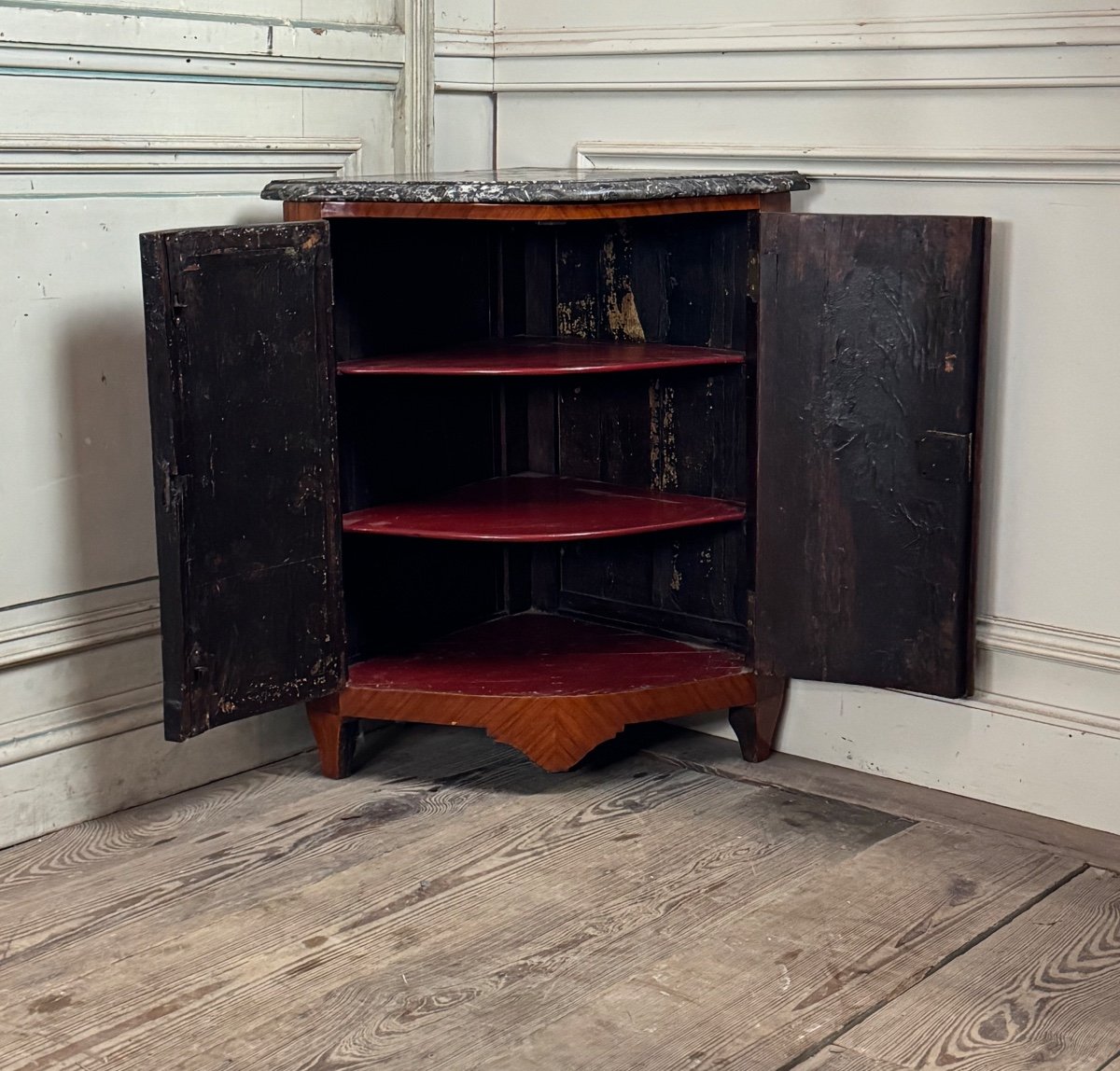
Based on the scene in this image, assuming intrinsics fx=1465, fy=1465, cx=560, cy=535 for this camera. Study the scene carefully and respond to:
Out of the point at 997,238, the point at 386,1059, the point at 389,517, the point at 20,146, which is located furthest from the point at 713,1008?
the point at 20,146

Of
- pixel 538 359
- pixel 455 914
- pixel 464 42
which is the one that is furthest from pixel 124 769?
pixel 464 42

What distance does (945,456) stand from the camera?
229 centimetres

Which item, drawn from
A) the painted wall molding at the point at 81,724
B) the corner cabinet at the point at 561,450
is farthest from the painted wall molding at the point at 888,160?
the painted wall molding at the point at 81,724

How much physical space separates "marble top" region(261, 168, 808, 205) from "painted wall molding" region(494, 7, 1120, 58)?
0.91 feet

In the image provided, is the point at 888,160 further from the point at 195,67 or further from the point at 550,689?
the point at 195,67

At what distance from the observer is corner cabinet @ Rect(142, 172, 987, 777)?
2.18m

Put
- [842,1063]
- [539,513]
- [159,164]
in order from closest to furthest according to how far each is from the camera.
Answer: [842,1063]
[159,164]
[539,513]

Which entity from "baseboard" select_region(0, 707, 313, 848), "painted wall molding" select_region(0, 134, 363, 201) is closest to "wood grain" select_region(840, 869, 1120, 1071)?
"baseboard" select_region(0, 707, 313, 848)

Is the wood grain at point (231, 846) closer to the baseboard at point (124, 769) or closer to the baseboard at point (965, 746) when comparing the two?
the baseboard at point (124, 769)

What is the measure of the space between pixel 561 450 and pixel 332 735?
2.33ft

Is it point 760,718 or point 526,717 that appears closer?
point 526,717

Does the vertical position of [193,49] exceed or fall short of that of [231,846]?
it exceeds it

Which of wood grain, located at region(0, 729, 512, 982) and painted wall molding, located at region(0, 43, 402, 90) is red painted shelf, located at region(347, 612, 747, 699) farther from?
painted wall molding, located at region(0, 43, 402, 90)

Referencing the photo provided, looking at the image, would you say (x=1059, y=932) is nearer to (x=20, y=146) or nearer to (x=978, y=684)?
(x=978, y=684)
